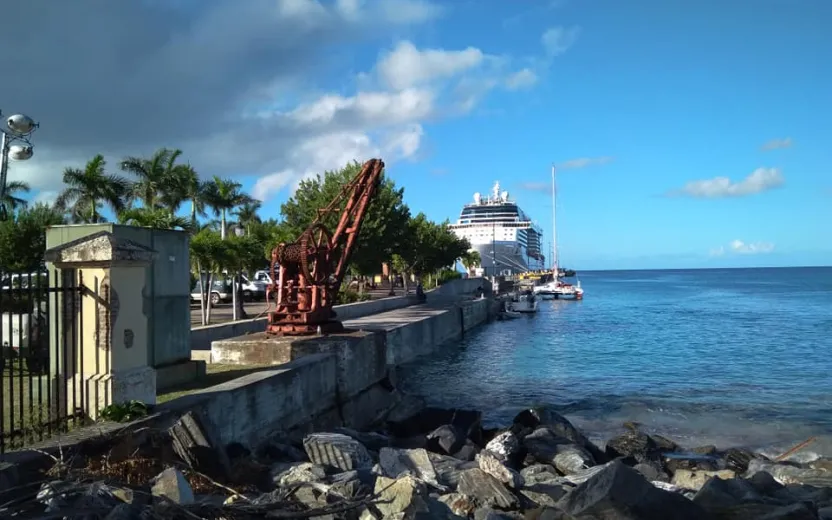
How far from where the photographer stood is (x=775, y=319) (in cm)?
5000

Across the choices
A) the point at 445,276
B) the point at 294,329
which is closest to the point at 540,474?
the point at 294,329

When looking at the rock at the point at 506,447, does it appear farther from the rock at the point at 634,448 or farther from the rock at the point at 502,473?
the rock at the point at 634,448

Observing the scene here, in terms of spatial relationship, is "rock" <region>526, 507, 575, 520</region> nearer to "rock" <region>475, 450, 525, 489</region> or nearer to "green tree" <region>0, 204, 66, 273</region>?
Result: "rock" <region>475, 450, 525, 489</region>

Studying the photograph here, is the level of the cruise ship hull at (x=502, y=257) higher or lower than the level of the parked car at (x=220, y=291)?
higher

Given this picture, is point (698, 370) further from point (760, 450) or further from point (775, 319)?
point (775, 319)

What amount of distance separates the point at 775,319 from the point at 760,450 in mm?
41811

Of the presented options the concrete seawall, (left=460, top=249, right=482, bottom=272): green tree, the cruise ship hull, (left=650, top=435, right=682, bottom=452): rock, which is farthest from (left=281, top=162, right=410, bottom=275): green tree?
the cruise ship hull

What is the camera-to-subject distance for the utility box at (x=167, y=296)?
33.5 ft

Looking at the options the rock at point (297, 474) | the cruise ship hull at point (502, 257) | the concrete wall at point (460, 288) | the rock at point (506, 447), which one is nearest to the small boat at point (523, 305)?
the concrete wall at point (460, 288)

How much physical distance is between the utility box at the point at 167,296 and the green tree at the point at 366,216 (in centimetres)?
2304

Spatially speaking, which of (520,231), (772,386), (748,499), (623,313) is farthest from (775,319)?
(520,231)

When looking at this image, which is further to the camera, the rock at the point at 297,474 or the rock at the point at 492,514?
the rock at the point at 297,474

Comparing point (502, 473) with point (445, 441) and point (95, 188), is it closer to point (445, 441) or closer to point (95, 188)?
point (445, 441)

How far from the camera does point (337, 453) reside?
29.2ft
